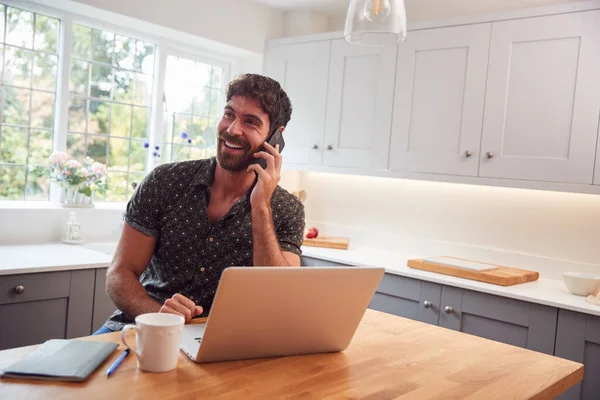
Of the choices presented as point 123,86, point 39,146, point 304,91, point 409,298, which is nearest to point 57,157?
point 39,146

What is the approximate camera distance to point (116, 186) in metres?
3.66

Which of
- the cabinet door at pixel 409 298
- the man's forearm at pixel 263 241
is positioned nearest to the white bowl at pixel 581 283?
the cabinet door at pixel 409 298

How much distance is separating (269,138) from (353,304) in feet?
2.90

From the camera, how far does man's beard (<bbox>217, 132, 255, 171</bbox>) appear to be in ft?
6.24

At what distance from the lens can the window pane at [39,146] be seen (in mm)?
3238

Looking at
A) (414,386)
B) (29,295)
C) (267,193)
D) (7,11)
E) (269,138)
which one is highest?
(7,11)

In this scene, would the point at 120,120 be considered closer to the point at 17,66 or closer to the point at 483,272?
the point at 17,66

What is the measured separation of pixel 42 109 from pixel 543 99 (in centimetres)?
271

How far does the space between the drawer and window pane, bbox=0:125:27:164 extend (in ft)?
3.10

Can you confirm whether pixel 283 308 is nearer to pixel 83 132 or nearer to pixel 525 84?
pixel 525 84

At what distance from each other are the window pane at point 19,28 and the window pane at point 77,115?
0.38 meters

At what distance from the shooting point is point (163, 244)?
6.04ft

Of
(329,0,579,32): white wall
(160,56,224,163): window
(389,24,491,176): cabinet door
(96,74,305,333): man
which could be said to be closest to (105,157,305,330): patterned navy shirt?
(96,74,305,333): man

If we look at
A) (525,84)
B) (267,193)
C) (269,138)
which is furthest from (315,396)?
(525,84)
